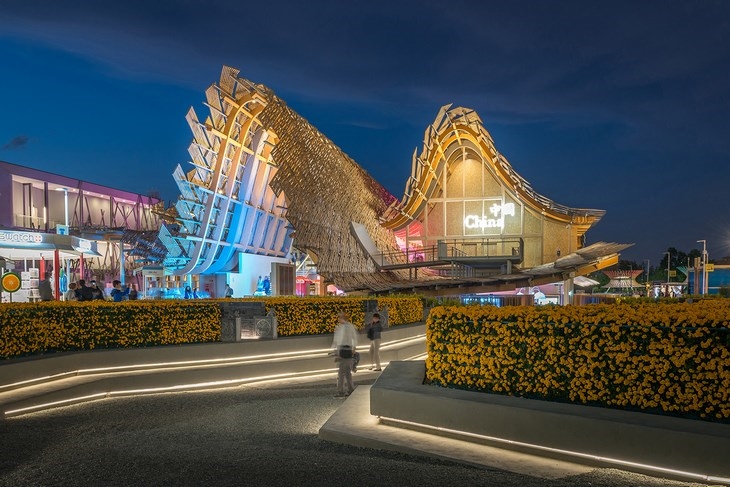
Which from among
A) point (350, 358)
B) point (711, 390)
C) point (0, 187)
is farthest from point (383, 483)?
point (0, 187)

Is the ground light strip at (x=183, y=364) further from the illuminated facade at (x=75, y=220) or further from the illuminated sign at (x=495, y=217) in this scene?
the illuminated sign at (x=495, y=217)

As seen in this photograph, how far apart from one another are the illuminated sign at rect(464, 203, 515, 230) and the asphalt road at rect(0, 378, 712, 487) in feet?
99.6

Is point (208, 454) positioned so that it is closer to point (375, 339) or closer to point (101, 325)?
point (101, 325)

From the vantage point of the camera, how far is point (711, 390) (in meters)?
6.80

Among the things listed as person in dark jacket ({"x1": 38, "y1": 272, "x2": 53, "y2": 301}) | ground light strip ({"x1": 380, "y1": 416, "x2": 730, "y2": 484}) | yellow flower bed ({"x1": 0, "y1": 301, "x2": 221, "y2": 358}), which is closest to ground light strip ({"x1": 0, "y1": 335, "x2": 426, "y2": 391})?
yellow flower bed ({"x1": 0, "y1": 301, "x2": 221, "y2": 358})

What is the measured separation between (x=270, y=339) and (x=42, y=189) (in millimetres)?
41238

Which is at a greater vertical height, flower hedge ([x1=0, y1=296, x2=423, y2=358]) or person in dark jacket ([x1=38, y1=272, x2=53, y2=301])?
person in dark jacket ([x1=38, y1=272, x2=53, y2=301])

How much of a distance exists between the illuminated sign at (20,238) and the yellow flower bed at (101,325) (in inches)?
261

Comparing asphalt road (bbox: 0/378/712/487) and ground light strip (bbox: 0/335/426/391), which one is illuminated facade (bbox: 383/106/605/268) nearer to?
ground light strip (bbox: 0/335/426/391)

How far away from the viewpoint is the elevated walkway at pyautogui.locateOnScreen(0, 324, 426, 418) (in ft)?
35.5

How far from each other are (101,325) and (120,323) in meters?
0.41

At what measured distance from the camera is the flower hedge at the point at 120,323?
39.3 ft

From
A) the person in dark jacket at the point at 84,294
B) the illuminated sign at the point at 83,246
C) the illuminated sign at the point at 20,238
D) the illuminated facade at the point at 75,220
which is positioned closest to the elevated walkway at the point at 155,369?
the person in dark jacket at the point at 84,294

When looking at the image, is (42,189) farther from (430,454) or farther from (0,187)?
(430,454)
